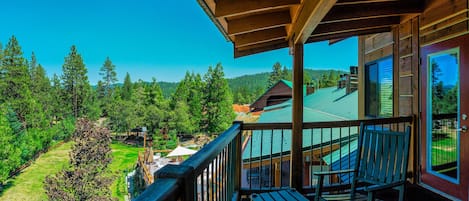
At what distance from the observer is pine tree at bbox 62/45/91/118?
2908cm

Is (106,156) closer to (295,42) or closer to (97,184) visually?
(97,184)

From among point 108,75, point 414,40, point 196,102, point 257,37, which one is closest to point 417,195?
point 414,40

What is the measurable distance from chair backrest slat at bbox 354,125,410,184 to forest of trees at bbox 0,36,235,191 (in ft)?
84.2

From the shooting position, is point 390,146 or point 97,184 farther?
point 97,184

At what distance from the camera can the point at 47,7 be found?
4803 centimetres

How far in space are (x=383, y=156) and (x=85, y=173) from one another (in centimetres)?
1389

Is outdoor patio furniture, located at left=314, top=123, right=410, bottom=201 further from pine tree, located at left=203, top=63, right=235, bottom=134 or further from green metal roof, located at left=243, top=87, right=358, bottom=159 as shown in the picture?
pine tree, located at left=203, top=63, right=235, bottom=134

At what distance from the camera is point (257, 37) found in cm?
348

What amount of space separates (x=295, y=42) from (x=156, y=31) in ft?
175

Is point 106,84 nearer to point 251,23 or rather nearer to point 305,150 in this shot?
point 305,150

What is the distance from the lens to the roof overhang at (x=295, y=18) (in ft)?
7.66

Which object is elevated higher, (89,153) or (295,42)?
(295,42)

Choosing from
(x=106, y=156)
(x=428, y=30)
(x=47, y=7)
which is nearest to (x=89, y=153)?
(x=106, y=156)

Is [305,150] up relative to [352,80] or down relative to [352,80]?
down
